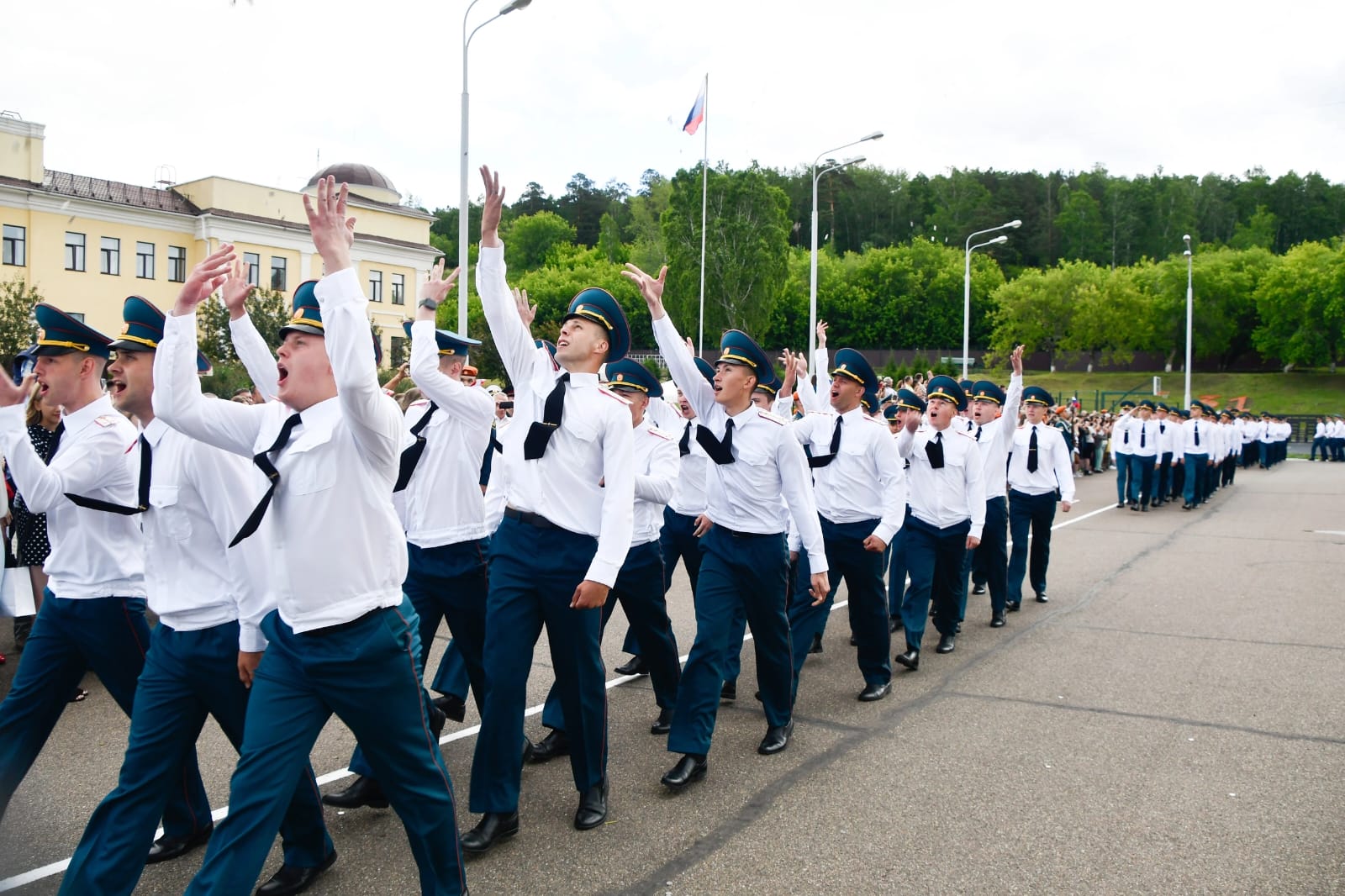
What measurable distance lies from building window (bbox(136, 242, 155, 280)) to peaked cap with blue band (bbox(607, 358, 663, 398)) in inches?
1819

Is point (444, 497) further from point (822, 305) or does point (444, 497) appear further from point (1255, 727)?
point (822, 305)

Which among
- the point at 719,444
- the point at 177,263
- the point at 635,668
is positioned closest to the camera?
the point at 719,444

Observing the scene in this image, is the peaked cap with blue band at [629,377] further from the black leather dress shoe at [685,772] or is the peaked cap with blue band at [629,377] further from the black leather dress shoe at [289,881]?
the black leather dress shoe at [289,881]

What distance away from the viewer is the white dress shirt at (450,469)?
5449 mm

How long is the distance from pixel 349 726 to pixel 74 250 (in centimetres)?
4800

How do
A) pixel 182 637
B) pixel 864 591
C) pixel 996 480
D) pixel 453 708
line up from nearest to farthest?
pixel 182 637 < pixel 453 708 < pixel 864 591 < pixel 996 480

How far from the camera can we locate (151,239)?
1857 inches

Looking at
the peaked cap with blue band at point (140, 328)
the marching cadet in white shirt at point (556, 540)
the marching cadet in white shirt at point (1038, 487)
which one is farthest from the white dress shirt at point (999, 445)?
the peaked cap with blue band at point (140, 328)

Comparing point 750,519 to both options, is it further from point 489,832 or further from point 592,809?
point 489,832

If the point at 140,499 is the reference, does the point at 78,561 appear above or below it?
below

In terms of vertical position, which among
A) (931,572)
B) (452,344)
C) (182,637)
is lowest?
(931,572)

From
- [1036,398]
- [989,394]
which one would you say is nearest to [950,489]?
[989,394]

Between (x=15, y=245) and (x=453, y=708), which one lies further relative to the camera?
(x=15, y=245)

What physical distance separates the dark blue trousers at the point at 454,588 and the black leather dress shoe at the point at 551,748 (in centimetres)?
44
